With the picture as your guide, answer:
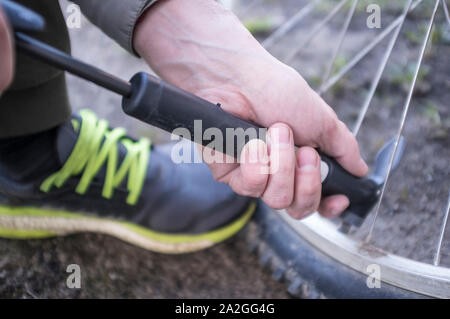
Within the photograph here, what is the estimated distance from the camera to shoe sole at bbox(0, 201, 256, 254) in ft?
2.37

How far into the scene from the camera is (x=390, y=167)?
674 millimetres

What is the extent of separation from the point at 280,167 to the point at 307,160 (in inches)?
2.2

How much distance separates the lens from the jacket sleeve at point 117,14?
23.7 inches

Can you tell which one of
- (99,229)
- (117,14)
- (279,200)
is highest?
(117,14)

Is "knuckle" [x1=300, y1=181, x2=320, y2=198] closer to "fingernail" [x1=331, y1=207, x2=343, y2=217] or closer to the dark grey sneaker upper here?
"fingernail" [x1=331, y1=207, x2=343, y2=217]

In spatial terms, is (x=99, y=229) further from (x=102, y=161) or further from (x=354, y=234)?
(x=354, y=234)

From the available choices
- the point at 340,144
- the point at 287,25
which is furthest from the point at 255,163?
the point at 287,25

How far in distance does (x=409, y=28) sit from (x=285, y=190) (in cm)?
85

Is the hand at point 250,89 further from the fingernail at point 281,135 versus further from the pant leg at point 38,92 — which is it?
the pant leg at point 38,92

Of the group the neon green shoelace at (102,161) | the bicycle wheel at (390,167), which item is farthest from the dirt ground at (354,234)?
the neon green shoelace at (102,161)

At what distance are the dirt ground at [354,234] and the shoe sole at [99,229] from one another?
0.9 inches

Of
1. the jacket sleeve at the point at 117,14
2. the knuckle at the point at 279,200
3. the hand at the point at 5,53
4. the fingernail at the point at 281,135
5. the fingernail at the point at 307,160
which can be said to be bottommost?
the knuckle at the point at 279,200

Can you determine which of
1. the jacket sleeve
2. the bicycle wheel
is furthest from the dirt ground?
the jacket sleeve

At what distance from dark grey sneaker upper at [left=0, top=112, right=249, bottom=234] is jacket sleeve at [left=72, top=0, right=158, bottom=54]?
18cm
